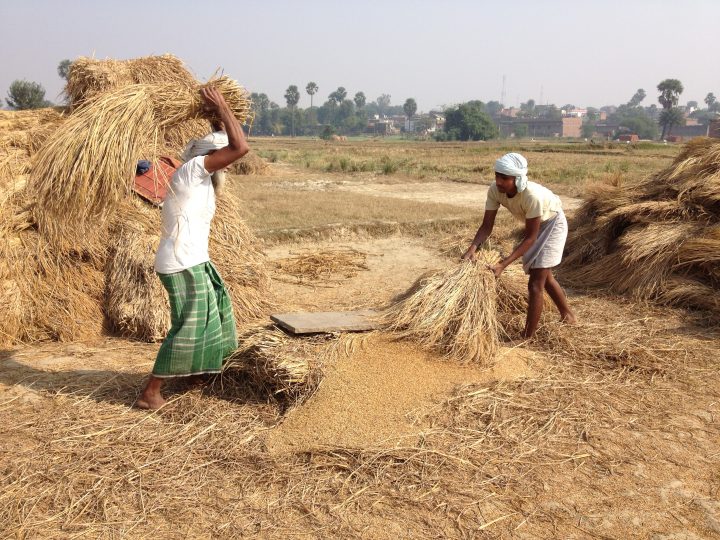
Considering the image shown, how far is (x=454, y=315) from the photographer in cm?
423

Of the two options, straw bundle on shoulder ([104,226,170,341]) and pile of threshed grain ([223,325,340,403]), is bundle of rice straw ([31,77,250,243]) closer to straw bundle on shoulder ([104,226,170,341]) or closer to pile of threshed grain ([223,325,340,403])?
pile of threshed grain ([223,325,340,403])

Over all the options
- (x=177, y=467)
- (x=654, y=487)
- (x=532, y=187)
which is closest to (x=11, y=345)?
(x=177, y=467)

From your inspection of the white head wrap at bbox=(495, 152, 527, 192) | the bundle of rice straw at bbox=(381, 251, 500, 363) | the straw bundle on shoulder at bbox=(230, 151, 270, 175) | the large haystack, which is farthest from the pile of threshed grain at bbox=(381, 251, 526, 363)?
the straw bundle on shoulder at bbox=(230, 151, 270, 175)

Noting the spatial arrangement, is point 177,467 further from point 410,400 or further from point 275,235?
point 275,235

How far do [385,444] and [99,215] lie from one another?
6.14 feet

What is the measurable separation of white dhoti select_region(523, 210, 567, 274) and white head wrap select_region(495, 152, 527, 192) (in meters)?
0.49

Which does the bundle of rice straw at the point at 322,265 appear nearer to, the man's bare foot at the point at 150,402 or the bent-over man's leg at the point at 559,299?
the bent-over man's leg at the point at 559,299

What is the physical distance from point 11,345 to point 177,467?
7.82 ft

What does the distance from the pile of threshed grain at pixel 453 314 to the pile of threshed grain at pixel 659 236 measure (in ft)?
7.58

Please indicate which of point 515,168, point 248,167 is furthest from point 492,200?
point 248,167

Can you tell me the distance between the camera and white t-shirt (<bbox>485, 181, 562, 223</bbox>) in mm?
4570

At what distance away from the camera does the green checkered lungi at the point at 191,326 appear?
3.52m

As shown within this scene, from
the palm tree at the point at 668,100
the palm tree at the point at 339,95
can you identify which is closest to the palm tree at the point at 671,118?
the palm tree at the point at 668,100

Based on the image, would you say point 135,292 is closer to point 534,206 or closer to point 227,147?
point 227,147
